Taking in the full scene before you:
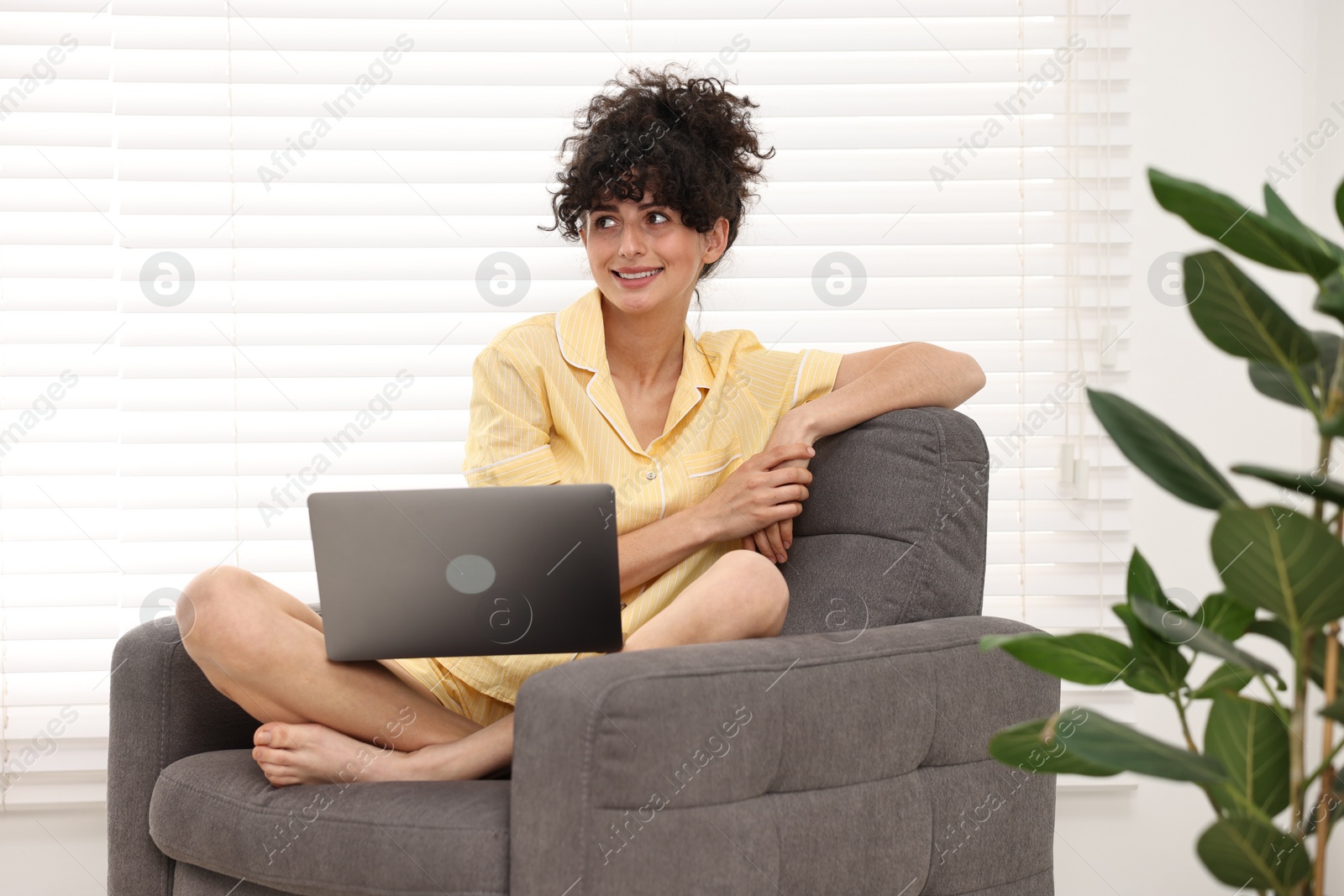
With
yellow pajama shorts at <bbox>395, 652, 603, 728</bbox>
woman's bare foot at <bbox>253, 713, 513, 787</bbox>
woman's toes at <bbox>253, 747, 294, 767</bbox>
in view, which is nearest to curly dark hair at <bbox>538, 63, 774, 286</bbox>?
yellow pajama shorts at <bbox>395, 652, 603, 728</bbox>

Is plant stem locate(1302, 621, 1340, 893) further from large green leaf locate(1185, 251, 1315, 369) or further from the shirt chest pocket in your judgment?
the shirt chest pocket

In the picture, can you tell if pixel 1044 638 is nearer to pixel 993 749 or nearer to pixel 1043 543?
pixel 993 749

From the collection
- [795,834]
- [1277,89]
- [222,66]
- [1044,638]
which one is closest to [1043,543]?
[1277,89]

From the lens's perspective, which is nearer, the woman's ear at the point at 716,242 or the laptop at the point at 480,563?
the laptop at the point at 480,563

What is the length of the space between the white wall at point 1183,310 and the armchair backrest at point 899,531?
0.82 metres

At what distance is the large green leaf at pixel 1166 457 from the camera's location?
2.09 feet

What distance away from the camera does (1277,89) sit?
2264mm

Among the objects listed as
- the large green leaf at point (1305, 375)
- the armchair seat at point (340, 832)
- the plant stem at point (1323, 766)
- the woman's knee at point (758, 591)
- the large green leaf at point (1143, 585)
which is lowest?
the armchair seat at point (340, 832)

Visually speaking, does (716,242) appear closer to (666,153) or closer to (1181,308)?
(666,153)

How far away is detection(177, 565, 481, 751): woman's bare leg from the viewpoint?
1380 millimetres

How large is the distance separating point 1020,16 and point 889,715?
1668 mm

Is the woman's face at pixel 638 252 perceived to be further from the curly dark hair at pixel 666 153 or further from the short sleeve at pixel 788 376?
the short sleeve at pixel 788 376

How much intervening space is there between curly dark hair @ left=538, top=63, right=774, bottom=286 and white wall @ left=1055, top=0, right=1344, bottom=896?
954 mm

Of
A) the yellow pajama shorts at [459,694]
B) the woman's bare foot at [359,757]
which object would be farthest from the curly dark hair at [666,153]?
the woman's bare foot at [359,757]
